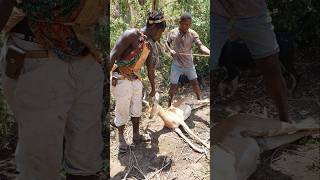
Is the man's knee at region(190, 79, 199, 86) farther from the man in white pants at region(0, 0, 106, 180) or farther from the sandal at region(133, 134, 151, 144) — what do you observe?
the man in white pants at region(0, 0, 106, 180)

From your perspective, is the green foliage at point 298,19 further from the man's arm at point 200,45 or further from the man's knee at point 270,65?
the man's arm at point 200,45

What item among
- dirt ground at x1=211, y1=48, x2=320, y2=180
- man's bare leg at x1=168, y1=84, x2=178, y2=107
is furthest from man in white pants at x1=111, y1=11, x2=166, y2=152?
dirt ground at x1=211, y1=48, x2=320, y2=180

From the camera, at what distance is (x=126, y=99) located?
2.60 m

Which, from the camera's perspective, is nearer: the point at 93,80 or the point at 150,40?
the point at 93,80

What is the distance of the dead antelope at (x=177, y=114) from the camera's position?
2.82 metres

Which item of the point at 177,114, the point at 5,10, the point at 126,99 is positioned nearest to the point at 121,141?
the point at 126,99

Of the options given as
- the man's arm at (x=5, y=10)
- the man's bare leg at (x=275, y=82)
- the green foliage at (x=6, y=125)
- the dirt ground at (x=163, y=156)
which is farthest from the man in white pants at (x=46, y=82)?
the man's bare leg at (x=275, y=82)

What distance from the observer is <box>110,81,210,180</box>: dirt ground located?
2.64 m

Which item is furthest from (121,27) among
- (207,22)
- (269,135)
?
(269,135)

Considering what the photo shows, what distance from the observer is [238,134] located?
2320mm

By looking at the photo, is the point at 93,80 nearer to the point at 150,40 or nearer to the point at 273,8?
the point at 150,40

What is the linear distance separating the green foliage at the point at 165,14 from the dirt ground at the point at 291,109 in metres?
0.41

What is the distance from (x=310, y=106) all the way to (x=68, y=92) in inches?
43.5

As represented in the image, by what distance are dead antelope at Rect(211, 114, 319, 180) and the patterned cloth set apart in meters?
0.82
